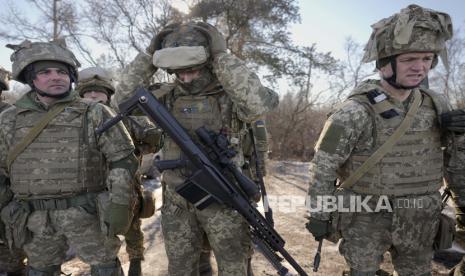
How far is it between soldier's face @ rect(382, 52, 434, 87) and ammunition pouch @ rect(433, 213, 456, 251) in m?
0.99

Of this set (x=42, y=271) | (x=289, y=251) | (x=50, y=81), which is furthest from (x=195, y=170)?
(x=289, y=251)

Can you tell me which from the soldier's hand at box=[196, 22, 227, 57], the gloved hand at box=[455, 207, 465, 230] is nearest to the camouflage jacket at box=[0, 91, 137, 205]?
the soldier's hand at box=[196, 22, 227, 57]

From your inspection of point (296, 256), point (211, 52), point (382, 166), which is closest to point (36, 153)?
point (211, 52)

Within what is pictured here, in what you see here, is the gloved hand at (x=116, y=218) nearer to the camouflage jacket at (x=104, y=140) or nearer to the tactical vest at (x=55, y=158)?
the camouflage jacket at (x=104, y=140)

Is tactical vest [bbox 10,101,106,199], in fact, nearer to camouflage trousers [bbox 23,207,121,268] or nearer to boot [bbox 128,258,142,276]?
camouflage trousers [bbox 23,207,121,268]

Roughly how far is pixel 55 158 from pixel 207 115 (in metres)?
1.13

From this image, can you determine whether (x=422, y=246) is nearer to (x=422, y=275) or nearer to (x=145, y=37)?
(x=422, y=275)

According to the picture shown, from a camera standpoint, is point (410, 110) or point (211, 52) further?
point (211, 52)

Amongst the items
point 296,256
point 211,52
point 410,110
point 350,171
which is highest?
point 211,52

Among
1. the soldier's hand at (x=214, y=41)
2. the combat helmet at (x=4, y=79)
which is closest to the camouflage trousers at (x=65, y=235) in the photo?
the soldier's hand at (x=214, y=41)

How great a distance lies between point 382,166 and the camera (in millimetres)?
2262

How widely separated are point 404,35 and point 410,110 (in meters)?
0.50

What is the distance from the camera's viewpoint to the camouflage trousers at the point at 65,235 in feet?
7.83

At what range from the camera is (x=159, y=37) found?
8.32 ft
